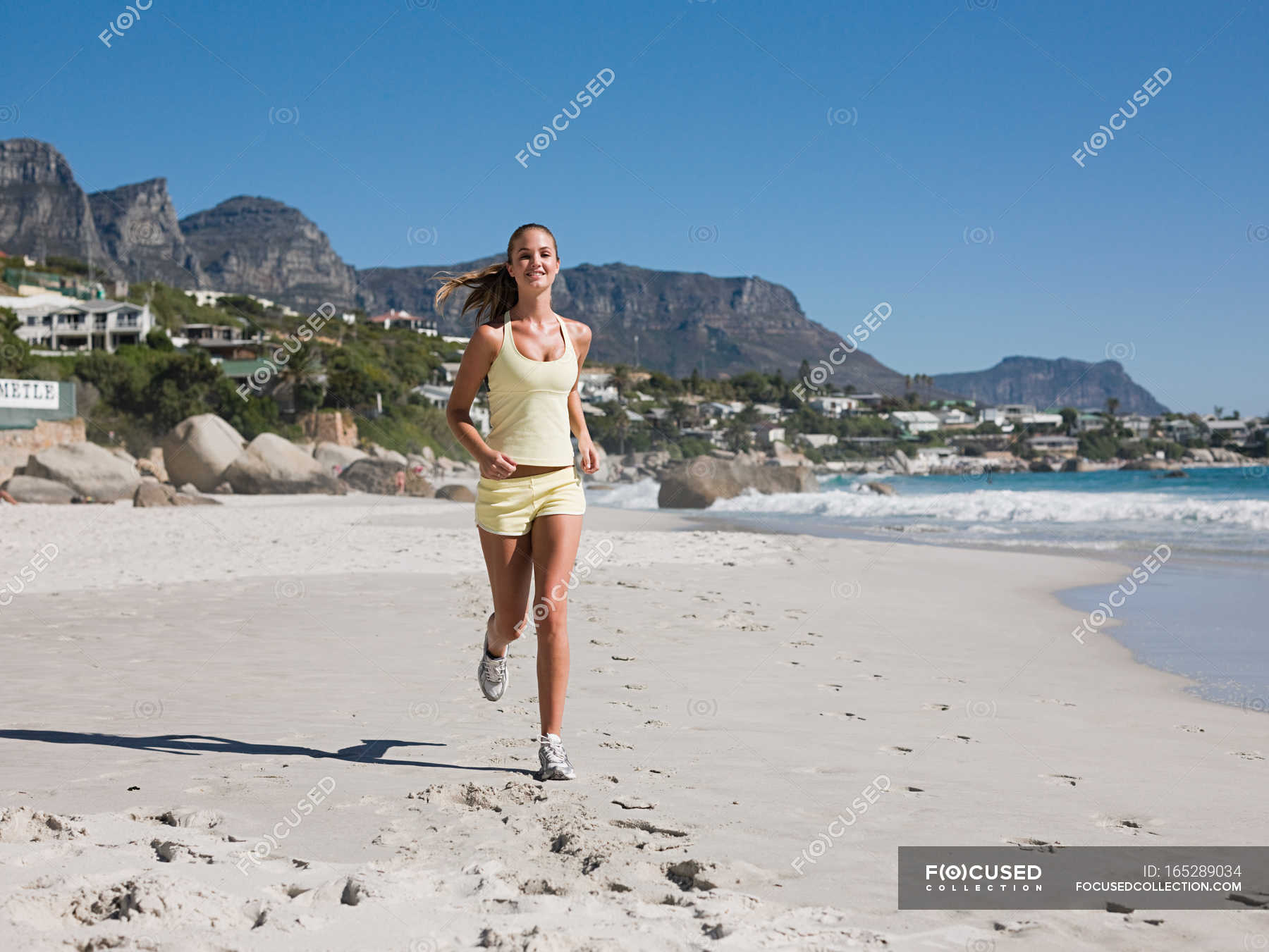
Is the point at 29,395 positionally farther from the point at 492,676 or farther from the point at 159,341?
the point at 159,341

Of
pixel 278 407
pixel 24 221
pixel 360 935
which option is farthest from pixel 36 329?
pixel 24 221

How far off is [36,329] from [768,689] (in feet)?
229

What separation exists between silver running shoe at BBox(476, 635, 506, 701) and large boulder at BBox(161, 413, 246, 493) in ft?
89.7

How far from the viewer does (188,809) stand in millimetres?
2801

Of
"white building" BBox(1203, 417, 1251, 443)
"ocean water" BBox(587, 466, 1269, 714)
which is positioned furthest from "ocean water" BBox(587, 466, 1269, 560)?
"white building" BBox(1203, 417, 1251, 443)

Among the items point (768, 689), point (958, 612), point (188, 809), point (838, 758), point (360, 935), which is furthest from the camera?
point (958, 612)

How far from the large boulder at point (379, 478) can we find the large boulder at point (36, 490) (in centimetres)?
1052

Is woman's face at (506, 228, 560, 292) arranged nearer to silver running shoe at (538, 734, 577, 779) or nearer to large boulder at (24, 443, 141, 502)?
silver running shoe at (538, 734, 577, 779)

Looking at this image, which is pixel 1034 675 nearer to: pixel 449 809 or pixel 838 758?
pixel 838 758

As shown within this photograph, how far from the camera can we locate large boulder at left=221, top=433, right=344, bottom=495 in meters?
28.5

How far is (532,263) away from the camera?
3514 millimetres

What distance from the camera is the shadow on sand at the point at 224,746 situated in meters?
3.46

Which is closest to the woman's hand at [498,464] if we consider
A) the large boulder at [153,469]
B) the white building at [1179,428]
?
the large boulder at [153,469]

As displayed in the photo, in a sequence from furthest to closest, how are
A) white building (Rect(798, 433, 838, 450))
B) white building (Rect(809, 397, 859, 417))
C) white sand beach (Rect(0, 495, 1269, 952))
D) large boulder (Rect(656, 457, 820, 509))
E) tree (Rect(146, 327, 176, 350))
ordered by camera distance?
1. white building (Rect(809, 397, 859, 417))
2. white building (Rect(798, 433, 838, 450))
3. tree (Rect(146, 327, 176, 350))
4. large boulder (Rect(656, 457, 820, 509))
5. white sand beach (Rect(0, 495, 1269, 952))
